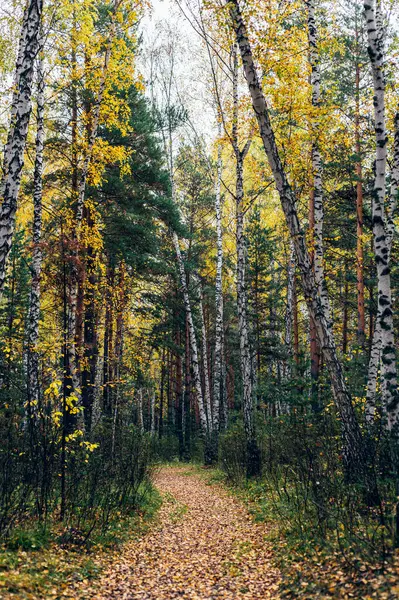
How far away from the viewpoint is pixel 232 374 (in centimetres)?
2864

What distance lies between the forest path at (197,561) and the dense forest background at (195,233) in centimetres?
67

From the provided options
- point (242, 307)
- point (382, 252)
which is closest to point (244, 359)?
point (242, 307)

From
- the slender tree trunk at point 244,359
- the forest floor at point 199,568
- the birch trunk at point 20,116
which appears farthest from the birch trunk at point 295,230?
the slender tree trunk at point 244,359

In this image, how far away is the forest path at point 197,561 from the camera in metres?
5.04

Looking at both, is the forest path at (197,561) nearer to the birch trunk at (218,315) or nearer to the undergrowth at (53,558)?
the undergrowth at (53,558)

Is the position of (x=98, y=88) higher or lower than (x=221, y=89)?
lower

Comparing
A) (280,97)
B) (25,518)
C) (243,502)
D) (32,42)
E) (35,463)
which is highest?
(280,97)

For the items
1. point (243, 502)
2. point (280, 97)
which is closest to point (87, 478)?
point (243, 502)

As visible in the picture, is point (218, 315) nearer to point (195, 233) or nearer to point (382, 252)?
point (195, 233)

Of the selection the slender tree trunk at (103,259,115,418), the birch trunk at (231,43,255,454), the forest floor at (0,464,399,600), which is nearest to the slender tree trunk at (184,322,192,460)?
the slender tree trunk at (103,259,115,418)

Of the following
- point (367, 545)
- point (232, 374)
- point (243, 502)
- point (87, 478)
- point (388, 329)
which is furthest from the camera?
point (232, 374)

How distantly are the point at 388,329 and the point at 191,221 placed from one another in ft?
51.9

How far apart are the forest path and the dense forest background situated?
674 millimetres

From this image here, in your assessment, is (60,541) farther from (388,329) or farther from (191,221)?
(191,221)
